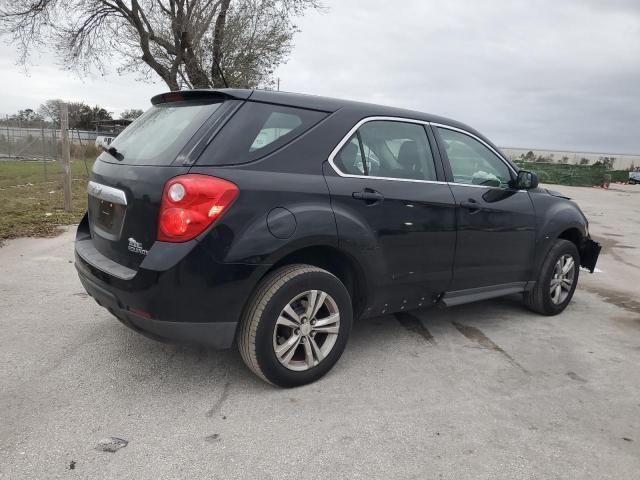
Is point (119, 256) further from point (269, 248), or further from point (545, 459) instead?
point (545, 459)

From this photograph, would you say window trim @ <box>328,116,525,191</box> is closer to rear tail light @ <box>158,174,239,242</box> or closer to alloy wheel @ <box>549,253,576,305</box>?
rear tail light @ <box>158,174,239,242</box>

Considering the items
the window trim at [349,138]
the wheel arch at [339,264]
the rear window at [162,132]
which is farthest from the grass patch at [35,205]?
the window trim at [349,138]

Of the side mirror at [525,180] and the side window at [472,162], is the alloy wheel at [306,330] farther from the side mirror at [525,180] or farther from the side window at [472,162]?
the side mirror at [525,180]

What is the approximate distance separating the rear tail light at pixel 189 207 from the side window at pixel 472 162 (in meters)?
2.00

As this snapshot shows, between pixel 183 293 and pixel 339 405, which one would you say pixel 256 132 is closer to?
pixel 183 293

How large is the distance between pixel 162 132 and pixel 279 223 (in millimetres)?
978

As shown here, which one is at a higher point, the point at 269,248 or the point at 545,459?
the point at 269,248

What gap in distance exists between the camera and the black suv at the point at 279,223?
270 cm

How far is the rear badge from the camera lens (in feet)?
9.05

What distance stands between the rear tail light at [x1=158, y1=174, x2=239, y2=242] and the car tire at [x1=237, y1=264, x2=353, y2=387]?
518 mm

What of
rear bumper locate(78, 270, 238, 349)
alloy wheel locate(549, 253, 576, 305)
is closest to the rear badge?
rear bumper locate(78, 270, 238, 349)

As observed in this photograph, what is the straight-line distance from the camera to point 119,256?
2939mm

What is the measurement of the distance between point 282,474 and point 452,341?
2140mm

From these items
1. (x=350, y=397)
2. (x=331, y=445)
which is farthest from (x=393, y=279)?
(x=331, y=445)
